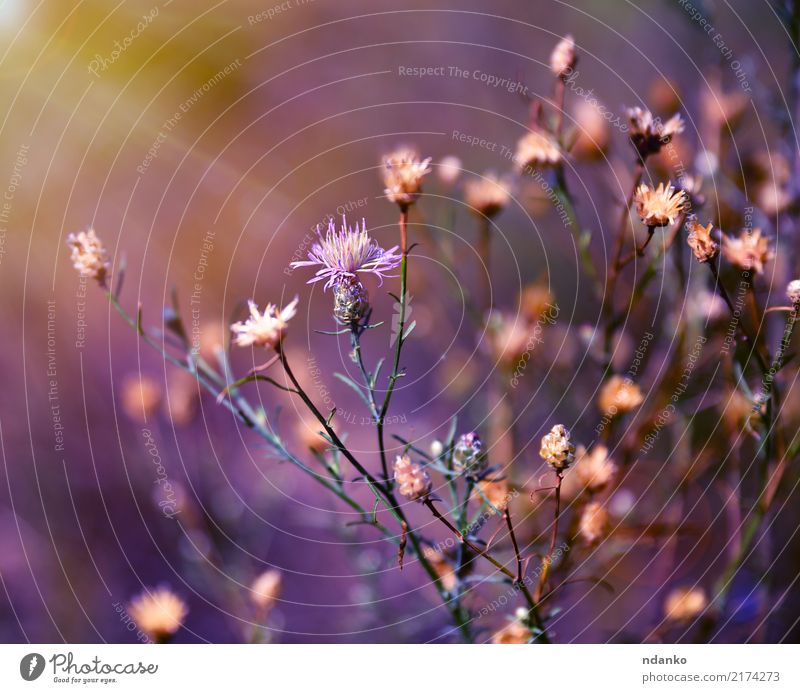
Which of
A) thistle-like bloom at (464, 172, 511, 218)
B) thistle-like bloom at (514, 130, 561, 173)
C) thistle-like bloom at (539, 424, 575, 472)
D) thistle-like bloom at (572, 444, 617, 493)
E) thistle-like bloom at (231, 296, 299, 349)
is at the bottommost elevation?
thistle-like bloom at (539, 424, 575, 472)

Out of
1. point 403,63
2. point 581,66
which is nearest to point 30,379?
point 403,63

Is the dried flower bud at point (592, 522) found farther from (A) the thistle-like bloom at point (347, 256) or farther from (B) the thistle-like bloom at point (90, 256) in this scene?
(B) the thistle-like bloom at point (90, 256)

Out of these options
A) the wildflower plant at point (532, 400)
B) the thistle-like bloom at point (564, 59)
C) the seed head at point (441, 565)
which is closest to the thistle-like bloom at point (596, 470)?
the wildflower plant at point (532, 400)

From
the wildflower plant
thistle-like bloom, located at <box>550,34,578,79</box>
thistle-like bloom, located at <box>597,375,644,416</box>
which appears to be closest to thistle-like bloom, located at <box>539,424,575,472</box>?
the wildflower plant

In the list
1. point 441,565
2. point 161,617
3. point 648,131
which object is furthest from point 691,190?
point 161,617

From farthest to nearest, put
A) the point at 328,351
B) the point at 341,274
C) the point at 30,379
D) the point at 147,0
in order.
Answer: the point at 328,351
the point at 30,379
the point at 147,0
the point at 341,274

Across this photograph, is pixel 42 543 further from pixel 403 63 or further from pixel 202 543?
pixel 403 63

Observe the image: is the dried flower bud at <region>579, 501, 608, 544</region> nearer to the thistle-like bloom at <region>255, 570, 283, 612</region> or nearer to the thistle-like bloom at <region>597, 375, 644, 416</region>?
the thistle-like bloom at <region>597, 375, 644, 416</region>
